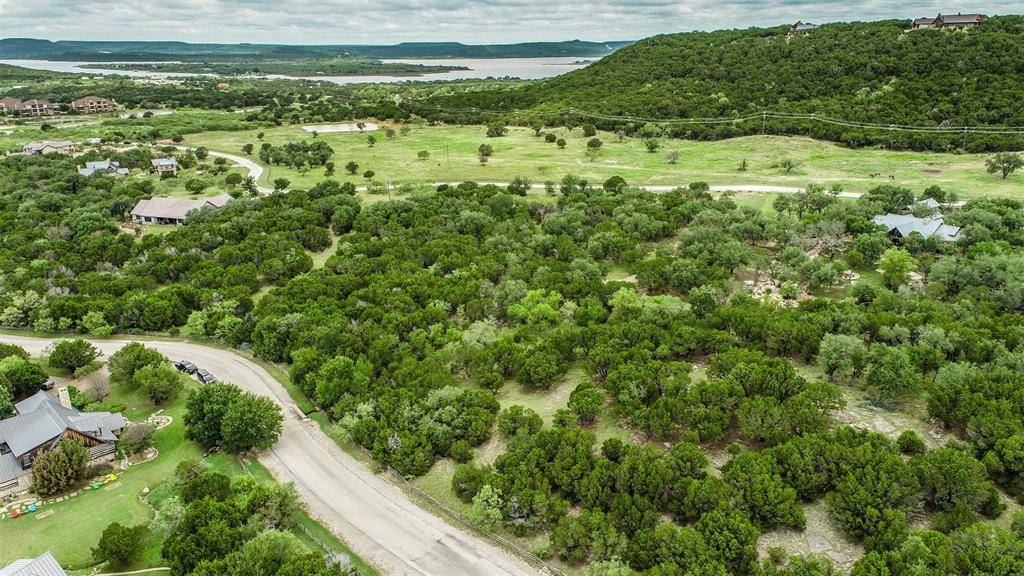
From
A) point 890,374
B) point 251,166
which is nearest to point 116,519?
point 890,374

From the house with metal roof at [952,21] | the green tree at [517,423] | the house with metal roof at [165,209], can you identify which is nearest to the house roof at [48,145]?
the house with metal roof at [165,209]

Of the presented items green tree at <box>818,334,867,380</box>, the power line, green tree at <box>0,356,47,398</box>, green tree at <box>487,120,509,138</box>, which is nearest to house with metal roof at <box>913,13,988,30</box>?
the power line

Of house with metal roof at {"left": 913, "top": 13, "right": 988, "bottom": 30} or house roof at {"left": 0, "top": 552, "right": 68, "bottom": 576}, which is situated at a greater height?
house with metal roof at {"left": 913, "top": 13, "right": 988, "bottom": 30}

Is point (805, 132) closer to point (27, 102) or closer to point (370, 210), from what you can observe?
point (370, 210)

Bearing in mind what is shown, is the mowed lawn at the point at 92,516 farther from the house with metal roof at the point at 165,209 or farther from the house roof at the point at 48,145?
the house roof at the point at 48,145

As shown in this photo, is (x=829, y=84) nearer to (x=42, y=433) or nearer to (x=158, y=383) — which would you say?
(x=158, y=383)

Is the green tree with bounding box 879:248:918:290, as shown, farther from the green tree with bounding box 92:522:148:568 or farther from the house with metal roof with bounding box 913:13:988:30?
the house with metal roof with bounding box 913:13:988:30

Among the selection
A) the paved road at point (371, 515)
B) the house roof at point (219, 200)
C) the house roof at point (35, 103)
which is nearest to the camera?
the paved road at point (371, 515)
